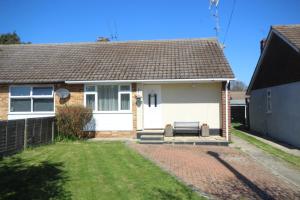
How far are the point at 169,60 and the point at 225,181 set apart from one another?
1058cm

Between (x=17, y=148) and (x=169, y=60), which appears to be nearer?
(x=17, y=148)

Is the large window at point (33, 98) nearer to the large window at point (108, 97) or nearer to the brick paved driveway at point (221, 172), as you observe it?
the large window at point (108, 97)

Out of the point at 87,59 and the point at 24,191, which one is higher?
the point at 87,59

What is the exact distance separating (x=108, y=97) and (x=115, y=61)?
2.67 meters

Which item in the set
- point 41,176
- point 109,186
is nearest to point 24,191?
point 41,176

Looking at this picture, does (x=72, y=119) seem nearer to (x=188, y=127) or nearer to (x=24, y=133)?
(x=24, y=133)

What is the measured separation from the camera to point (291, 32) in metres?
17.6

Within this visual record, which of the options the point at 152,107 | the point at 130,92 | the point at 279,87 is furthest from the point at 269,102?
the point at 130,92

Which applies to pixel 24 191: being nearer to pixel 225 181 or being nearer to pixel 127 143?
pixel 225 181

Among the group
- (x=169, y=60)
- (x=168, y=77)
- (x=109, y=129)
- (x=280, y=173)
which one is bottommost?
(x=280, y=173)

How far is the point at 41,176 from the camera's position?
327 inches

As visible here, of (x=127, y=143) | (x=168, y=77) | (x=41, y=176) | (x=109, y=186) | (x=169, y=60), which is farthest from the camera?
(x=169, y=60)

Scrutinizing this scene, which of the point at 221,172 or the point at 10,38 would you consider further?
the point at 10,38

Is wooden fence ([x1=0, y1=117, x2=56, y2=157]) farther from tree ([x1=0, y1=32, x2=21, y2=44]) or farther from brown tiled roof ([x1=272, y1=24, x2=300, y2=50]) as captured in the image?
tree ([x1=0, y1=32, x2=21, y2=44])
